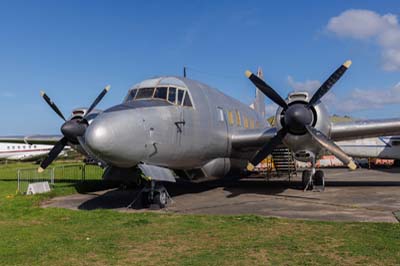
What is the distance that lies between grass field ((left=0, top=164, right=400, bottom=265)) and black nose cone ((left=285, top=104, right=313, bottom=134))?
4.48m

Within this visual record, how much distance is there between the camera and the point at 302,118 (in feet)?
42.6

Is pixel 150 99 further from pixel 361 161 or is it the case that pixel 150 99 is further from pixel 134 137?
pixel 361 161

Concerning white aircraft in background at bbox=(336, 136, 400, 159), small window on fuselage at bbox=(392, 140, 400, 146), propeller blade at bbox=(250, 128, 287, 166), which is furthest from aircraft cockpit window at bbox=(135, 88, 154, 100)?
small window on fuselage at bbox=(392, 140, 400, 146)

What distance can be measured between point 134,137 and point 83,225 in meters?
2.48

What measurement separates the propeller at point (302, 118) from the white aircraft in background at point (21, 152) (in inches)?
1719

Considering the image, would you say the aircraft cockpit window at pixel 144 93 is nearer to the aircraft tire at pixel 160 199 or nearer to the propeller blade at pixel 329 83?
the aircraft tire at pixel 160 199

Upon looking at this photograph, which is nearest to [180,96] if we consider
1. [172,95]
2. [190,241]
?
[172,95]

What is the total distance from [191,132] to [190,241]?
18.4 feet

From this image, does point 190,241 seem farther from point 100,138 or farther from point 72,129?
point 72,129

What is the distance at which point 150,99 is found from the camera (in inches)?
480

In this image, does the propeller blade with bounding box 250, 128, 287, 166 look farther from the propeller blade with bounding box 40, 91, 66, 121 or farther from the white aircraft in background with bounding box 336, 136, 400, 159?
the white aircraft in background with bounding box 336, 136, 400, 159

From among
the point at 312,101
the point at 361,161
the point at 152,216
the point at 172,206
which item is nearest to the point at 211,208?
the point at 172,206

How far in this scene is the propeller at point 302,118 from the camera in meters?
13.0

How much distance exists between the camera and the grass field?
616cm
